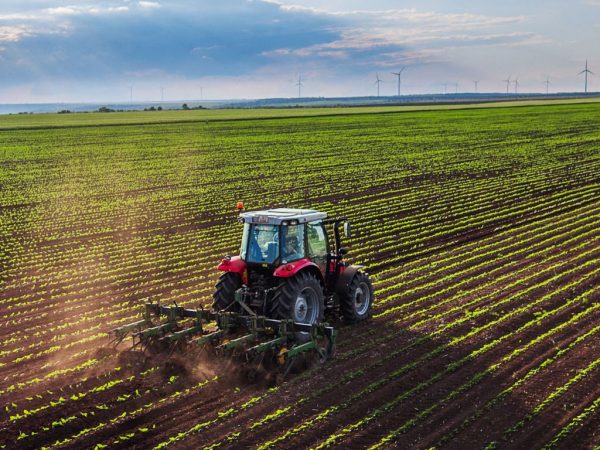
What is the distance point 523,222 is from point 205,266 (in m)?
11.0

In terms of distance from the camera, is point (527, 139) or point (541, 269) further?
point (527, 139)

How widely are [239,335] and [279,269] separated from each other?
146cm

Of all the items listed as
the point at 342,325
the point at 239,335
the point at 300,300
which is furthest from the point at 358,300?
the point at 239,335

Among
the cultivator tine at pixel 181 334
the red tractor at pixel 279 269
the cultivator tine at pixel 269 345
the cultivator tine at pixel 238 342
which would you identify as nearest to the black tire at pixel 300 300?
the red tractor at pixel 279 269

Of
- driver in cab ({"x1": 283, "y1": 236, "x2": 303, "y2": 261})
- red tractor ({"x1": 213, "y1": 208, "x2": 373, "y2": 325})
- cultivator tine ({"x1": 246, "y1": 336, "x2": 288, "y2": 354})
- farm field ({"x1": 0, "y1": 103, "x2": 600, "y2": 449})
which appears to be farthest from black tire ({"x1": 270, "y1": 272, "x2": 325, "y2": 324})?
farm field ({"x1": 0, "y1": 103, "x2": 600, "y2": 449})

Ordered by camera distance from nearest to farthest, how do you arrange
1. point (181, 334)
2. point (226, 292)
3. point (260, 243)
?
point (181, 334) < point (226, 292) < point (260, 243)

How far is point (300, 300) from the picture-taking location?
43.2 feet

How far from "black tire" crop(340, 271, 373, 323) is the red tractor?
12 cm

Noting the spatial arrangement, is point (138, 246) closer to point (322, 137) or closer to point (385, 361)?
point (385, 361)

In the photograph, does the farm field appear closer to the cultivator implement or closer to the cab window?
the cultivator implement

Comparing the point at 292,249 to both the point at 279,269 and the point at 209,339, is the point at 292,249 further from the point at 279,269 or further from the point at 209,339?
the point at 209,339

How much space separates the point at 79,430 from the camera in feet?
33.7

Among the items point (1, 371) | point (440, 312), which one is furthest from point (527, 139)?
point (1, 371)

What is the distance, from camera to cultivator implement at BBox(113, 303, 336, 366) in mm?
12109
